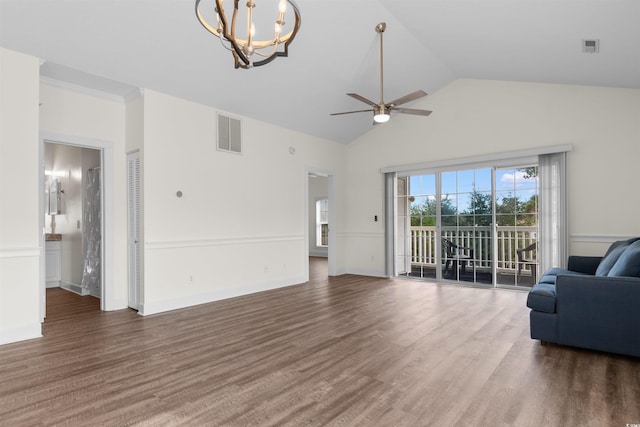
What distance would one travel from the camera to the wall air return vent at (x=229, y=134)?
5324mm

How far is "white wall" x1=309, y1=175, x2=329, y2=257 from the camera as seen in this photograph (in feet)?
38.4

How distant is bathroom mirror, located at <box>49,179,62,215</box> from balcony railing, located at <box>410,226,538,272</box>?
6859 millimetres

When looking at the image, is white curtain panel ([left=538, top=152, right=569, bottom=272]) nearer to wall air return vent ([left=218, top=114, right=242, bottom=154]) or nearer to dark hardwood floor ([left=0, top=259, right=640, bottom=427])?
dark hardwood floor ([left=0, top=259, right=640, bottom=427])

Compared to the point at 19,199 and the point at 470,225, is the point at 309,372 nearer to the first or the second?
the point at 19,199

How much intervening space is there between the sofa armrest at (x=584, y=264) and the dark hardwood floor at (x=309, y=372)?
1.12 m

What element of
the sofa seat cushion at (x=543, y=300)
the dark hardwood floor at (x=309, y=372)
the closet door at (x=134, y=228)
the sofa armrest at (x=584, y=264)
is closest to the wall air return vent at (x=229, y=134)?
the closet door at (x=134, y=228)

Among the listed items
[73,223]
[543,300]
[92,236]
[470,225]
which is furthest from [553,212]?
[73,223]

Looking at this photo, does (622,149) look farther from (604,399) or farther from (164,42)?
(164,42)

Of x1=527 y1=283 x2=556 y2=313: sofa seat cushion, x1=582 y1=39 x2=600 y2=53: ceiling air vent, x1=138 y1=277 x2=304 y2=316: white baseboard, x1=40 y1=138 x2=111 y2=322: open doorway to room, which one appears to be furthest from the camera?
x1=40 y1=138 x2=111 y2=322: open doorway to room

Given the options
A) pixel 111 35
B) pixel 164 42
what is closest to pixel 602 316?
pixel 164 42

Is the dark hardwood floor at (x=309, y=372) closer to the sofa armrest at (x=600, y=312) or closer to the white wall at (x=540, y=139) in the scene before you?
the sofa armrest at (x=600, y=312)

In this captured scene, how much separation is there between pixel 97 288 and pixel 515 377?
580 centimetres

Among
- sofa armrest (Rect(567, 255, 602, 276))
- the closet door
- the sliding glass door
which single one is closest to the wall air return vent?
the closet door

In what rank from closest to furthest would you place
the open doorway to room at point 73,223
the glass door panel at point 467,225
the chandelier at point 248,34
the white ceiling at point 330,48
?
the chandelier at point 248,34
the white ceiling at point 330,48
the open doorway to room at point 73,223
the glass door panel at point 467,225
